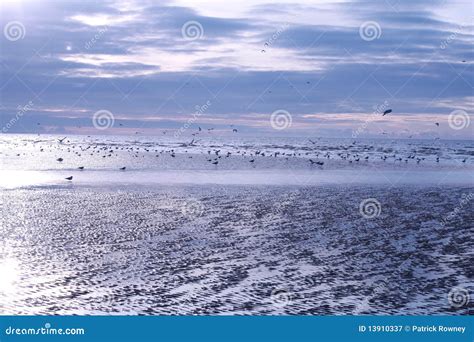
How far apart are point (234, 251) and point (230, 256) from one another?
826 mm

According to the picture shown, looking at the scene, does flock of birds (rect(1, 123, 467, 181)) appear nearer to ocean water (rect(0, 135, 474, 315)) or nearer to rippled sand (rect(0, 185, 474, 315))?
ocean water (rect(0, 135, 474, 315))

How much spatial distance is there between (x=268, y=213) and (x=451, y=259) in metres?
11.5

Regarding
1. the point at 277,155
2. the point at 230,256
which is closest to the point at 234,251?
the point at 230,256

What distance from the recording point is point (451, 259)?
20.1 metres

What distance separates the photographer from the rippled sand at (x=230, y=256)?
49.6ft

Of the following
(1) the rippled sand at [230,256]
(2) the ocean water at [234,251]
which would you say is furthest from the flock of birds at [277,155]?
(1) the rippled sand at [230,256]

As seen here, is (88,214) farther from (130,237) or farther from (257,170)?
(257,170)

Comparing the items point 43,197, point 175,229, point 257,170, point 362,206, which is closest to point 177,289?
point 175,229

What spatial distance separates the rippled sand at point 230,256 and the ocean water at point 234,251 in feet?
0.18

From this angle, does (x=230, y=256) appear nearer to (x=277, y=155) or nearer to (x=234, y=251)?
(x=234, y=251)

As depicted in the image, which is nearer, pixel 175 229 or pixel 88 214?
pixel 175 229

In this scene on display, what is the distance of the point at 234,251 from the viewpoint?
20922 millimetres

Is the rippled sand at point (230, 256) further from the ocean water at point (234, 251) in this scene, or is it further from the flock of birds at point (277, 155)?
the flock of birds at point (277, 155)

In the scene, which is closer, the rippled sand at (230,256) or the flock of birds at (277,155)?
the rippled sand at (230,256)
